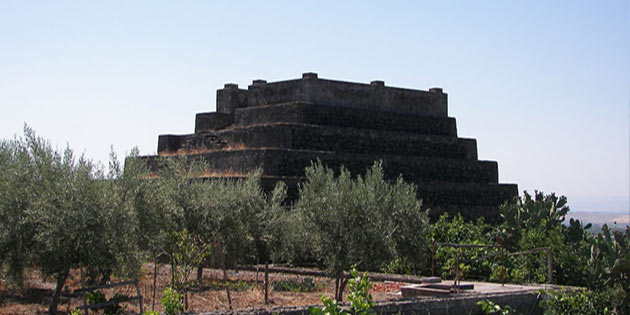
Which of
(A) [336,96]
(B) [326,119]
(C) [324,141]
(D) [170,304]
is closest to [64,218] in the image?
(D) [170,304]

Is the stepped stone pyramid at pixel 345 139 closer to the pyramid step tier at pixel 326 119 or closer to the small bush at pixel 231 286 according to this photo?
the pyramid step tier at pixel 326 119

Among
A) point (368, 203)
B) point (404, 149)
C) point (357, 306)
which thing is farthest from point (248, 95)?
point (357, 306)

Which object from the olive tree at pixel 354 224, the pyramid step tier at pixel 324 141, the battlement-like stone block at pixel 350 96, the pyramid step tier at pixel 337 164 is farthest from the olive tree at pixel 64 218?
the battlement-like stone block at pixel 350 96

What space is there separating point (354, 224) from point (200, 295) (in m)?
4.39

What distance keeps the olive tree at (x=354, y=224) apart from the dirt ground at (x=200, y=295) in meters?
1.23

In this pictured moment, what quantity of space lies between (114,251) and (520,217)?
13.8 meters

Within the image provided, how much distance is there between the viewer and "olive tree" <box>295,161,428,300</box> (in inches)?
650

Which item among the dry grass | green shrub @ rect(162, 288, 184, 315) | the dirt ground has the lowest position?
the dirt ground

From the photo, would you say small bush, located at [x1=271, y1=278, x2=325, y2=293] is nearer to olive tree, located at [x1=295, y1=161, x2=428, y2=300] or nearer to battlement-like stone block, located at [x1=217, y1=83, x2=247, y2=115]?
olive tree, located at [x1=295, y1=161, x2=428, y2=300]

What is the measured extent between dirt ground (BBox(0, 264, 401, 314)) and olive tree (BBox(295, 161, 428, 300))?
48.3 inches

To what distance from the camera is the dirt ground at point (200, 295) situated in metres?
16.3

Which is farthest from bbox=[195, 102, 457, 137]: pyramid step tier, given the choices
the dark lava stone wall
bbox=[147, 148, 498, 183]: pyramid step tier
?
bbox=[147, 148, 498, 183]: pyramid step tier

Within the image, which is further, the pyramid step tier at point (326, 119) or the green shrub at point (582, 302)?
the pyramid step tier at point (326, 119)

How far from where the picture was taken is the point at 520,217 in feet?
76.4
